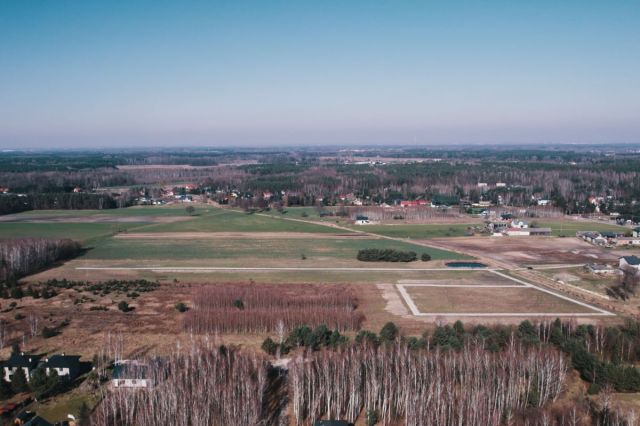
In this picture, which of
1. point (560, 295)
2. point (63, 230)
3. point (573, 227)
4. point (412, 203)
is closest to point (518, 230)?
point (573, 227)

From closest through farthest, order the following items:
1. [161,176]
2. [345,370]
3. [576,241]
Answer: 1. [345,370]
2. [576,241]
3. [161,176]

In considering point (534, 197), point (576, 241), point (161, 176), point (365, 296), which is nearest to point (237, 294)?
point (365, 296)

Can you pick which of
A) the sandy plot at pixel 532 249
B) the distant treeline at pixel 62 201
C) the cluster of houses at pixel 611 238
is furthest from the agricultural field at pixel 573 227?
the distant treeline at pixel 62 201

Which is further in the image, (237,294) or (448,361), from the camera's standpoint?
(237,294)

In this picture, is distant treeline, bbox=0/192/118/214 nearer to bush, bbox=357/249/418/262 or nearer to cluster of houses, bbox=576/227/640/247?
bush, bbox=357/249/418/262

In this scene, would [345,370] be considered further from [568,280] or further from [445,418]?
[568,280]

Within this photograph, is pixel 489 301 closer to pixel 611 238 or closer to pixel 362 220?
pixel 611 238
